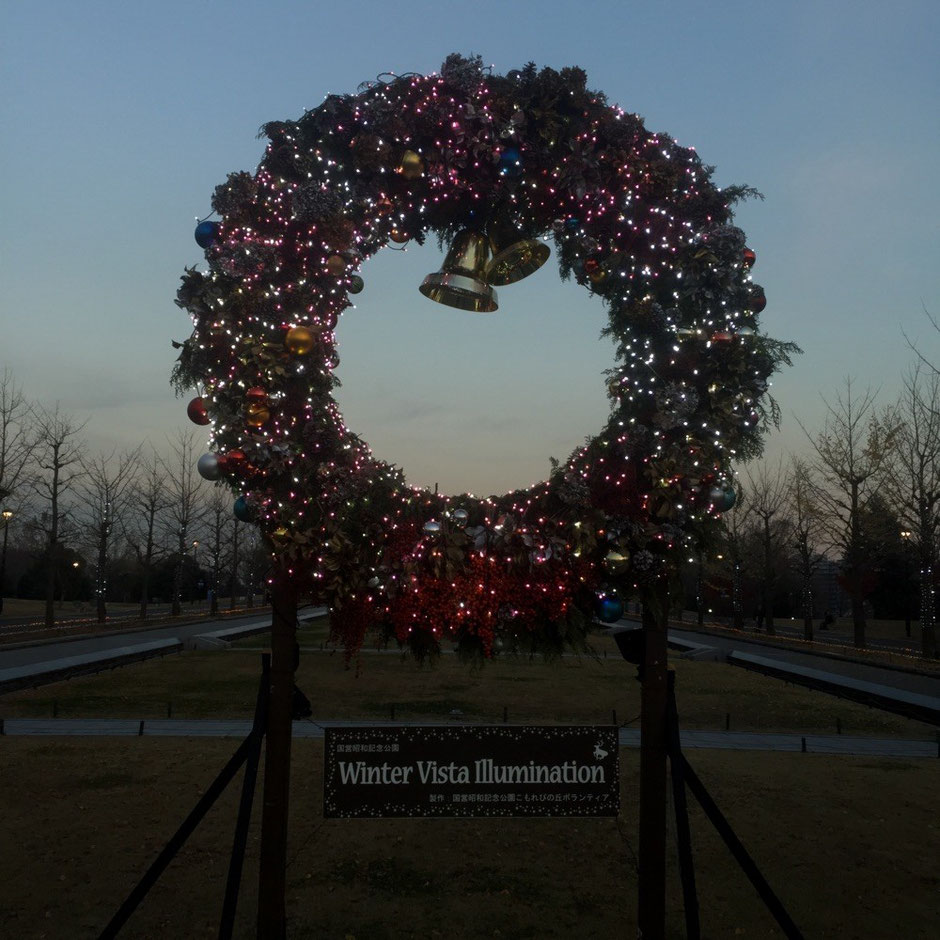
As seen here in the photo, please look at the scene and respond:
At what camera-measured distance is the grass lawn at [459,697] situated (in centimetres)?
1583

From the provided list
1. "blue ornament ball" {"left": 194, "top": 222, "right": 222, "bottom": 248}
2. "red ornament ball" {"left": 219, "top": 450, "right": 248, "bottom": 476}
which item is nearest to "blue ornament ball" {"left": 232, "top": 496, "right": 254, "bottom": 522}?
"red ornament ball" {"left": 219, "top": 450, "right": 248, "bottom": 476}

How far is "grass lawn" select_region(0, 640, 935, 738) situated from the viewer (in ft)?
51.9

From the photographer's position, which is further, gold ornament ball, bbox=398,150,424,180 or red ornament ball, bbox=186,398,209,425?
gold ornament ball, bbox=398,150,424,180

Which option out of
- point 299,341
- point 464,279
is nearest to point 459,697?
point 464,279

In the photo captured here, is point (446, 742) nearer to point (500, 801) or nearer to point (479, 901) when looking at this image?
point (500, 801)

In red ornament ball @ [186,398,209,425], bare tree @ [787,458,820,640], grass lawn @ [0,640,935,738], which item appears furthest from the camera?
bare tree @ [787,458,820,640]

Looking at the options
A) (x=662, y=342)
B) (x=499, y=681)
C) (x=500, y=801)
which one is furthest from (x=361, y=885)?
(x=499, y=681)

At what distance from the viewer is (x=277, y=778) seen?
18.5 feet

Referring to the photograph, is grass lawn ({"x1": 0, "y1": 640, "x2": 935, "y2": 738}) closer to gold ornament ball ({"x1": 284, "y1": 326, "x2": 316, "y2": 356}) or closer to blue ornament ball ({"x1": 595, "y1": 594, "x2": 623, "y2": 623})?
blue ornament ball ({"x1": 595, "y1": 594, "x2": 623, "y2": 623})

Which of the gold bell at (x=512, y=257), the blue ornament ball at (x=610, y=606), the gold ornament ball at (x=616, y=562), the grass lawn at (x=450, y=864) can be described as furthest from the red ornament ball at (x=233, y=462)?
the grass lawn at (x=450, y=864)

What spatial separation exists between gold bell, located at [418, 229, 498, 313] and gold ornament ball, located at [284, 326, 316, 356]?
1.03 m

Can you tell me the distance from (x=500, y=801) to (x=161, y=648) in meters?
24.0

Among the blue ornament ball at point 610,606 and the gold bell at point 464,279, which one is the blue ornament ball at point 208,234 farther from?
the blue ornament ball at point 610,606

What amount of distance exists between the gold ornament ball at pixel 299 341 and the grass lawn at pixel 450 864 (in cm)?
461
